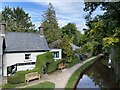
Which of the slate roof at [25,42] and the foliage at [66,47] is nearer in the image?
the foliage at [66,47]

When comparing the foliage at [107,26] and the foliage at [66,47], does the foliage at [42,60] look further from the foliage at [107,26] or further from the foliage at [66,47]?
the foliage at [107,26]

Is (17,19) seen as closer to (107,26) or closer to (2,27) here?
(2,27)

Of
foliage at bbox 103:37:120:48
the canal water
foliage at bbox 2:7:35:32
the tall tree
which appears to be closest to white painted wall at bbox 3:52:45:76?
foliage at bbox 2:7:35:32

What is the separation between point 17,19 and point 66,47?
43.9 inches

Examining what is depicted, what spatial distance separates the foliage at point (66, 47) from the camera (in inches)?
176

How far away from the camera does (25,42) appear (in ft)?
15.1

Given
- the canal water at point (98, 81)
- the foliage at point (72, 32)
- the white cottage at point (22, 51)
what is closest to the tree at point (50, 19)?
the foliage at point (72, 32)

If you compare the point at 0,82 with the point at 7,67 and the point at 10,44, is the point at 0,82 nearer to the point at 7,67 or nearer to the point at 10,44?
the point at 7,67

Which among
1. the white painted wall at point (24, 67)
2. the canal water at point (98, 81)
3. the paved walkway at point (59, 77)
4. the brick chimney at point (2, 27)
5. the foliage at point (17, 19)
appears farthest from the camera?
the canal water at point (98, 81)

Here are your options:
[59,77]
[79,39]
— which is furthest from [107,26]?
[59,77]

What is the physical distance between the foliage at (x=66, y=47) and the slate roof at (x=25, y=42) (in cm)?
36

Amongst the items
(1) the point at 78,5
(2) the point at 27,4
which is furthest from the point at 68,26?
(2) the point at 27,4

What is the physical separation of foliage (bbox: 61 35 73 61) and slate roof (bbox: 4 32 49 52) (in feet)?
1.18

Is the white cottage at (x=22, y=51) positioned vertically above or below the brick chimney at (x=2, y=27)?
below
